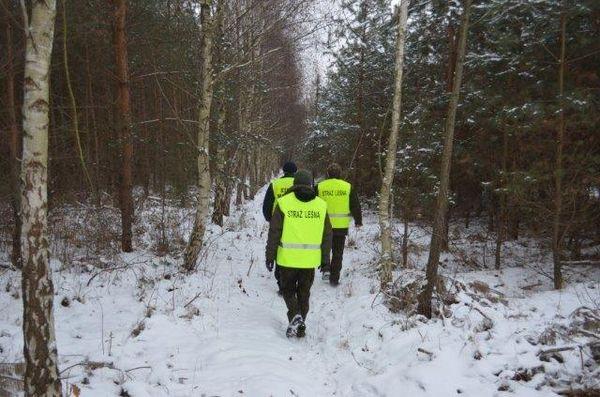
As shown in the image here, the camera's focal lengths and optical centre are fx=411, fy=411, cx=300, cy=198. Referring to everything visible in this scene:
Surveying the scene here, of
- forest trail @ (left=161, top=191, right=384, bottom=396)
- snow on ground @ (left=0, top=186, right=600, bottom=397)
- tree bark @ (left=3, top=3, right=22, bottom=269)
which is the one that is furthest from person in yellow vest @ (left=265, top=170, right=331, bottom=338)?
tree bark @ (left=3, top=3, right=22, bottom=269)

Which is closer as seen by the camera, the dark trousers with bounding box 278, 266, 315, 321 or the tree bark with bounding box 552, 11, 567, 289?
the dark trousers with bounding box 278, 266, 315, 321

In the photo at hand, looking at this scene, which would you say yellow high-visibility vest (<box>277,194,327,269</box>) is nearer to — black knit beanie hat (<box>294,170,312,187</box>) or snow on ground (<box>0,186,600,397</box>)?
black knit beanie hat (<box>294,170,312,187</box>)

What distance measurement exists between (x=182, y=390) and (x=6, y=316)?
2729 mm

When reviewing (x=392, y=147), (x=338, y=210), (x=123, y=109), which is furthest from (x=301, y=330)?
(x=123, y=109)

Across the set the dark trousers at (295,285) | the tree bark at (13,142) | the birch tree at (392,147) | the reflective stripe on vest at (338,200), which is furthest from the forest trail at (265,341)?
the tree bark at (13,142)

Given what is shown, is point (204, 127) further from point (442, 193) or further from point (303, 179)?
point (442, 193)

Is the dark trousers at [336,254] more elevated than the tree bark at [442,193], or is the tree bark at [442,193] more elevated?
the tree bark at [442,193]

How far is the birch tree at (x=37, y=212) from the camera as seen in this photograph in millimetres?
2830

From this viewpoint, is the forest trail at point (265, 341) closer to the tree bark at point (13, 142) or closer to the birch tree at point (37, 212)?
the birch tree at point (37, 212)

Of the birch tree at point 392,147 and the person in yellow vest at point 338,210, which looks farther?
the person in yellow vest at point 338,210

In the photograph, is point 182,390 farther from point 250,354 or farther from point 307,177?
point 307,177

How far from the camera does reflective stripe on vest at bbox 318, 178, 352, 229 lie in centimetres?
763

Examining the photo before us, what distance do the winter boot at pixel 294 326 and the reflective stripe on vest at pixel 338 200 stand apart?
254 centimetres

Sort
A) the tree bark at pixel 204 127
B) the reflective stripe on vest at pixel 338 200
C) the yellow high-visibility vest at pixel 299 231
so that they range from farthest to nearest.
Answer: the reflective stripe on vest at pixel 338 200
the tree bark at pixel 204 127
the yellow high-visibility vest at pixel 299 231
